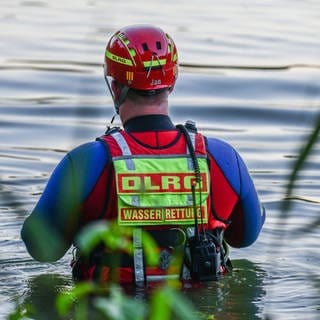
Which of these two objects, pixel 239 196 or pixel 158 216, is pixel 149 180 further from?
pixel 239 196

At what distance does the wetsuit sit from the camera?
6188 mm

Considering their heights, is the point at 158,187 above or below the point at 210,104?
above

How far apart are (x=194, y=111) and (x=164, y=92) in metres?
6.50

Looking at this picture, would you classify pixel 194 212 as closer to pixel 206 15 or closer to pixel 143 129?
pixel 143 129

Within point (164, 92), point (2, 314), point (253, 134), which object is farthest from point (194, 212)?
point (253, 134)

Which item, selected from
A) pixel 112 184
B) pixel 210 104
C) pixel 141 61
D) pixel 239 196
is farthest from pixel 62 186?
pixel 210 104

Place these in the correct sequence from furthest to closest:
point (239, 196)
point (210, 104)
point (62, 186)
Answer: point (210, 104) < point (239, 196) < point (62, 186)

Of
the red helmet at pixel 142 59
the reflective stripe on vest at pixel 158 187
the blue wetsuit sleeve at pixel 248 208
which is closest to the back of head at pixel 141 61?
A: the red helmet at pixel 142 59

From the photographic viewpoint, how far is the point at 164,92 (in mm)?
6543

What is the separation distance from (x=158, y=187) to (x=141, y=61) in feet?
2.04

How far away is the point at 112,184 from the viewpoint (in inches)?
248

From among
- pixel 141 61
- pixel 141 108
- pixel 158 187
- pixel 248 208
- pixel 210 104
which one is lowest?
pixel 210 104

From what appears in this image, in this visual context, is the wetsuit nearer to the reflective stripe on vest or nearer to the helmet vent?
the reflective stripe on vest

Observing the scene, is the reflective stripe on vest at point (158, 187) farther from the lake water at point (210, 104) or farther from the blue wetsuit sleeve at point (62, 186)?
the lake water at point (210, 104)
